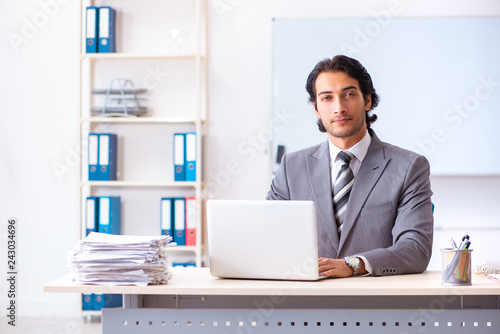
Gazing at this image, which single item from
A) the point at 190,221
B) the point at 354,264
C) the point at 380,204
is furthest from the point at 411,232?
the point at 190,221

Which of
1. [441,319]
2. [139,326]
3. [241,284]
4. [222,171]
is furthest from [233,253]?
[222,171]

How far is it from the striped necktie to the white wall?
1.84m

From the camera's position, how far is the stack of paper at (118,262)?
173cm

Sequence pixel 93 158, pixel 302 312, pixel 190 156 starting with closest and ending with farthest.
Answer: pixel 302 312 < pixel 190 156 < pixel 93 158

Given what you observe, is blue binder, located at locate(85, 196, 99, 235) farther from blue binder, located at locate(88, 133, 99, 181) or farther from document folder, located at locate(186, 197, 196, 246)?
document folder, located at locate(186, 197, 196, 246)

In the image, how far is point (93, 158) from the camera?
4059 millimetres

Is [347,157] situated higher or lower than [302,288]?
higher

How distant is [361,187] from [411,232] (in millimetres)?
256

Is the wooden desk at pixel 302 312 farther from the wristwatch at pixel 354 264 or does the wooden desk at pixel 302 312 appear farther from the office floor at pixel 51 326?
the office floor at pixel 51 326

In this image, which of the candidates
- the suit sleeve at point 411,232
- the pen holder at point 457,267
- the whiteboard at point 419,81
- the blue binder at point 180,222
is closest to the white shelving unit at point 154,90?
the blue binder at point 180,222

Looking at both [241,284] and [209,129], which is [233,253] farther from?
[209,129]

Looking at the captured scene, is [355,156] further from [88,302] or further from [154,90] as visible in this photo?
[88,302]

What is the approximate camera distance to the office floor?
152 inches

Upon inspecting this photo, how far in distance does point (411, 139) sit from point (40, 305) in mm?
2745
